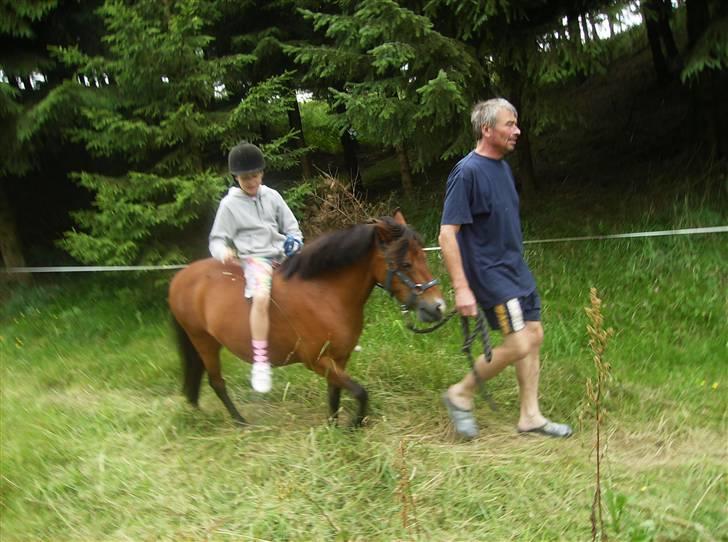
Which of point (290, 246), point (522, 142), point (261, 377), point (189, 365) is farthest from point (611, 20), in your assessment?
point (189, 365)

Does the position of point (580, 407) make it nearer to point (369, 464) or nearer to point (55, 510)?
point (369, 464)

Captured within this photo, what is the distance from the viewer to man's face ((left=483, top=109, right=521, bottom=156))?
357 cm

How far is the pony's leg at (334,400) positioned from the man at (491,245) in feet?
2.97

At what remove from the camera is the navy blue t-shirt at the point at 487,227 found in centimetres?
366

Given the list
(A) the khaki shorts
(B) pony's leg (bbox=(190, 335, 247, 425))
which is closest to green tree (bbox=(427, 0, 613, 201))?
(A) the khaki shorts

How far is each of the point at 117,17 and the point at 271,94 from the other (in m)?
1.99

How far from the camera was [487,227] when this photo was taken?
3.75 metres

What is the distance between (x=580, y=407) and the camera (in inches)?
169

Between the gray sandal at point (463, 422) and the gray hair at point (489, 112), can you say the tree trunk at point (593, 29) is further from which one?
the gray sandal at point (463, 422)

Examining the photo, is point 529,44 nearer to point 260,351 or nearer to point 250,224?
point 250,224

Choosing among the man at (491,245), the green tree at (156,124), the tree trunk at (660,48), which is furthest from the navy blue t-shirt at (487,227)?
the tree trunk at (660,48)

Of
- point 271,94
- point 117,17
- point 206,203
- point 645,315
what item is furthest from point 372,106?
point 645,315

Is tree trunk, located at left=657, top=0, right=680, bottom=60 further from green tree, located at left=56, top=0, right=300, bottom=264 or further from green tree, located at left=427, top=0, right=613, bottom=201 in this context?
green tree, located at left=56, top=0, right=300, bottom=264


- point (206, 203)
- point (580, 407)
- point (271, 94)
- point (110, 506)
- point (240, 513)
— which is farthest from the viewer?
point (271, 94)
